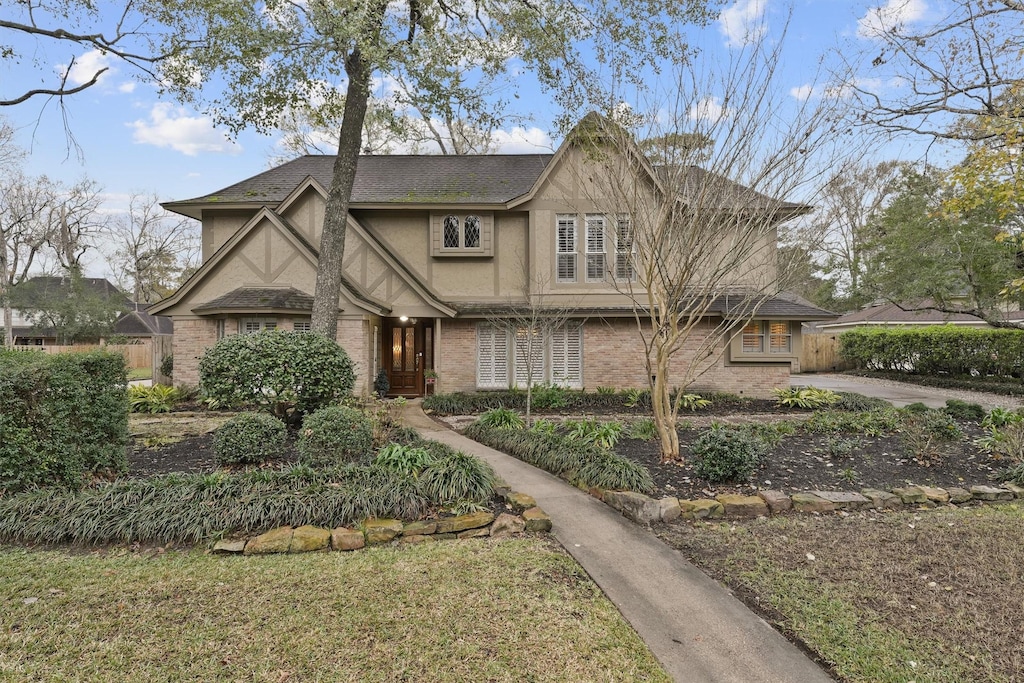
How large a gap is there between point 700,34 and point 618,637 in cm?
702

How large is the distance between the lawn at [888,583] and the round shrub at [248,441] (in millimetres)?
4592

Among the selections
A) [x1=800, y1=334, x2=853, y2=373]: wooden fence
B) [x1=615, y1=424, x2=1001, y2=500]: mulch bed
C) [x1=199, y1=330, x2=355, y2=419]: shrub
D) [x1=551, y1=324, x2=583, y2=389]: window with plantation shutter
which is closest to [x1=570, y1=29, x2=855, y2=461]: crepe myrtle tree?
[x1=615, y1=424, x2=1001, y2=500]: mulch bed

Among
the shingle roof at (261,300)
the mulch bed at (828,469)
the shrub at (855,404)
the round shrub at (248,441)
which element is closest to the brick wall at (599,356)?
the shrub at (855,404)

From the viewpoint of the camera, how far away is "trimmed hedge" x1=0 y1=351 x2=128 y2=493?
180 inches

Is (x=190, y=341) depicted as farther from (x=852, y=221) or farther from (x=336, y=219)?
(x=852, y=221)

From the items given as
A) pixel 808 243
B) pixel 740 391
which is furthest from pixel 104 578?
pixel 740 391

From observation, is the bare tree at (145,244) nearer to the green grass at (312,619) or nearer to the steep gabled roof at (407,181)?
the steep gabled roof at (407,181)

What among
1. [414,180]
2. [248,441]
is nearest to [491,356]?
[414,180]

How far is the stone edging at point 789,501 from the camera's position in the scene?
4.99 metres

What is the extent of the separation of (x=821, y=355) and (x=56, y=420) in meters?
27.2

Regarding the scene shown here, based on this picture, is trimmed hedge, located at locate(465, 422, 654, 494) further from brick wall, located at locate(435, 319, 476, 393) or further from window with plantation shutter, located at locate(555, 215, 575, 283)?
window with plantation shutter, located at locate(555, 215, 575, 283)

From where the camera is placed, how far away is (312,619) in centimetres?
315

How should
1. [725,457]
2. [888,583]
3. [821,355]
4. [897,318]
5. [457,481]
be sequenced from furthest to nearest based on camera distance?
[897,318]
[821,355]
[725,457]
[457,481]
[888,583]

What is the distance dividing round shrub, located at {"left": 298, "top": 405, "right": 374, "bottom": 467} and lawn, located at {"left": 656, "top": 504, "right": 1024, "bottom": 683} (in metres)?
3.50
